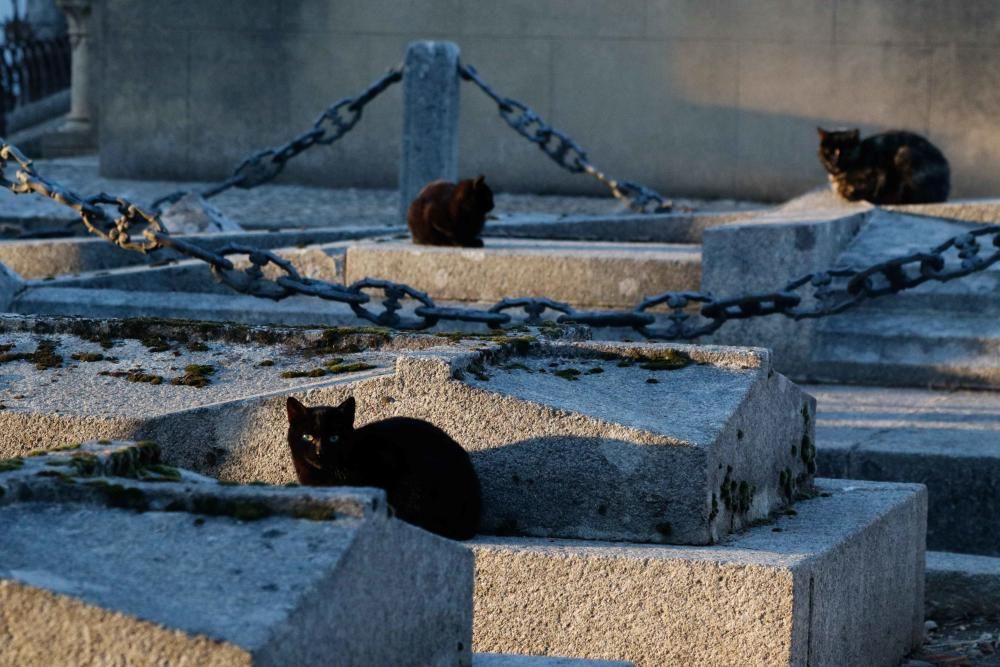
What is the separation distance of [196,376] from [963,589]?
241cm

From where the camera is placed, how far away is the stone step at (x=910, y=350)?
8086 millimetres

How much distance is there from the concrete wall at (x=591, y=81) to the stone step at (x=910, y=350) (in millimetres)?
7815

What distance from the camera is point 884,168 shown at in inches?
413

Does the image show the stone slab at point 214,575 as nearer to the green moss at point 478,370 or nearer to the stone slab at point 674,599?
the stone slab at point 674,599

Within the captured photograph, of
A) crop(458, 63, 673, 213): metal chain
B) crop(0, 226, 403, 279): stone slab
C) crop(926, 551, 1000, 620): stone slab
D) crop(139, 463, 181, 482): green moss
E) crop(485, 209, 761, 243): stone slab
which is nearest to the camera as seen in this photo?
crop(139, 463, 181, 482): green moss

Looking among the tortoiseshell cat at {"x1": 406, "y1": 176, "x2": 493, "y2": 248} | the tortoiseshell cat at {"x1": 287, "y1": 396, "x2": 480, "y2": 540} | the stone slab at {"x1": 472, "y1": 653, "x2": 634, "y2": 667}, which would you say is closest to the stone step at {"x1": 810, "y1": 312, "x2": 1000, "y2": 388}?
the tortoiseshell cat at {"x1": 406, "y1": 176, "x2": 493, "y2": 248}

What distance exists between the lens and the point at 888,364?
8.20 metres

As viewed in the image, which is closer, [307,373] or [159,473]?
[159,473]

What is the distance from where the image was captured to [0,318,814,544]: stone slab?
14.0 feet

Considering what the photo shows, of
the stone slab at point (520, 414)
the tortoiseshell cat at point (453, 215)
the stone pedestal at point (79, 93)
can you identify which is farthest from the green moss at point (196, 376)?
the stone pedestal at point (79, 93)

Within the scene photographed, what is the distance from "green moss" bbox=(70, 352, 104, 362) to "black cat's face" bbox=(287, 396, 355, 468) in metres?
0.96

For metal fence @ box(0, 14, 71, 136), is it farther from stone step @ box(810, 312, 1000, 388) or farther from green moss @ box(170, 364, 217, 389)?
green moss @ box(170, 364, 217, 389)

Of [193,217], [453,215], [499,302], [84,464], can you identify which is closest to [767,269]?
[453,215]

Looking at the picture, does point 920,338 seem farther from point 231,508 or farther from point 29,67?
point 29,67
